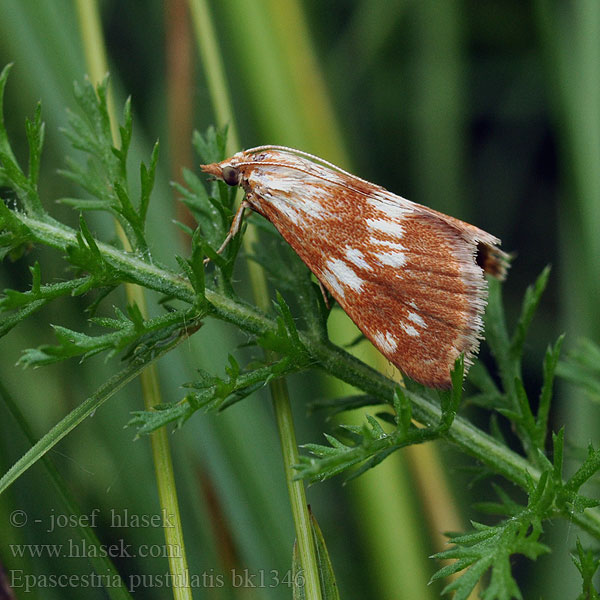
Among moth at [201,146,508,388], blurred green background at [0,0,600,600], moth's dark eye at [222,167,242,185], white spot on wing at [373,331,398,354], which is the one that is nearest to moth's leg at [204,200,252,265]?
moth at [201,146,508,388]

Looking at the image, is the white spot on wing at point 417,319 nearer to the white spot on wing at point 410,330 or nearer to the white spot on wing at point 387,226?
the white spot on wing at point 410,330

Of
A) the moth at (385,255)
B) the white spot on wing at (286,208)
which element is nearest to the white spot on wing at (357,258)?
the moth at (385,255)

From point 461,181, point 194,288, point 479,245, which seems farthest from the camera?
point 461,181

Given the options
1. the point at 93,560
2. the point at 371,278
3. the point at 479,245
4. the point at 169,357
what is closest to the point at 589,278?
the point at 479,245

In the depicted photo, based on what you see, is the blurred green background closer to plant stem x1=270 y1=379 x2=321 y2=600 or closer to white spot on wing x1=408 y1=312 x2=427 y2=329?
plant stem x1=270 y1=379 x2=321 y2=600

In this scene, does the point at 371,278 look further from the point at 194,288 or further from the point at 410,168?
the point at 410,168

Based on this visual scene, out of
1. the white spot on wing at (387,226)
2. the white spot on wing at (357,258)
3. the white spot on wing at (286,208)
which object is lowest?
the white spot on wing at (357,258)
